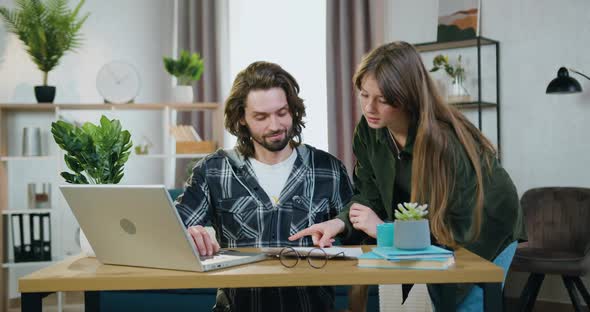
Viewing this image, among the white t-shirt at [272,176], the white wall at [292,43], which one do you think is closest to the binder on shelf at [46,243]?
the white wall at [292,43]

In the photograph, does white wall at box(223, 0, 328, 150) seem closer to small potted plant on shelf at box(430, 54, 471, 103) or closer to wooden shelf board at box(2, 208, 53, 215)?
small potted plant on shelf at box(430, 54, 471, 103)

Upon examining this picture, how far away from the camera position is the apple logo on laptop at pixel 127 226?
173 cm

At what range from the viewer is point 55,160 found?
561 cm

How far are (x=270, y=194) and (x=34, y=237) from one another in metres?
3.12

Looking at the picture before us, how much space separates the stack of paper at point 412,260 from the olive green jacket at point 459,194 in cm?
28

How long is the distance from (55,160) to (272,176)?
11.7ft

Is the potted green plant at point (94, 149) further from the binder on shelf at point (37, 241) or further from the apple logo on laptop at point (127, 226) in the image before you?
the binder on shelf at point (37, 241)

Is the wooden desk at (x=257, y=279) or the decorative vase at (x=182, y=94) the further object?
the decorative vase at (x=182, y=94)

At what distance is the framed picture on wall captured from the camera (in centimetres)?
489

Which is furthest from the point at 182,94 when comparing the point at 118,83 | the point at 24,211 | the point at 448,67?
the point at 448,67

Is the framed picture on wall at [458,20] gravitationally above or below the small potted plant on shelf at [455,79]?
above

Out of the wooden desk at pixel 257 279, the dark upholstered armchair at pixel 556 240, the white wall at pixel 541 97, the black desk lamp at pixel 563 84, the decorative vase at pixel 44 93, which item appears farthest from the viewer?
the decorative vase at pixel 44 93

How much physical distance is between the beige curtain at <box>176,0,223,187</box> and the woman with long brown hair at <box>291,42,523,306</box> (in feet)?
12.2

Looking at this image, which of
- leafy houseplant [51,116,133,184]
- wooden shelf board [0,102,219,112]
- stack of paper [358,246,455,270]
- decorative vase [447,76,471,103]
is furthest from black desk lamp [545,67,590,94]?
leafy houseplant [51,116,133,184]
